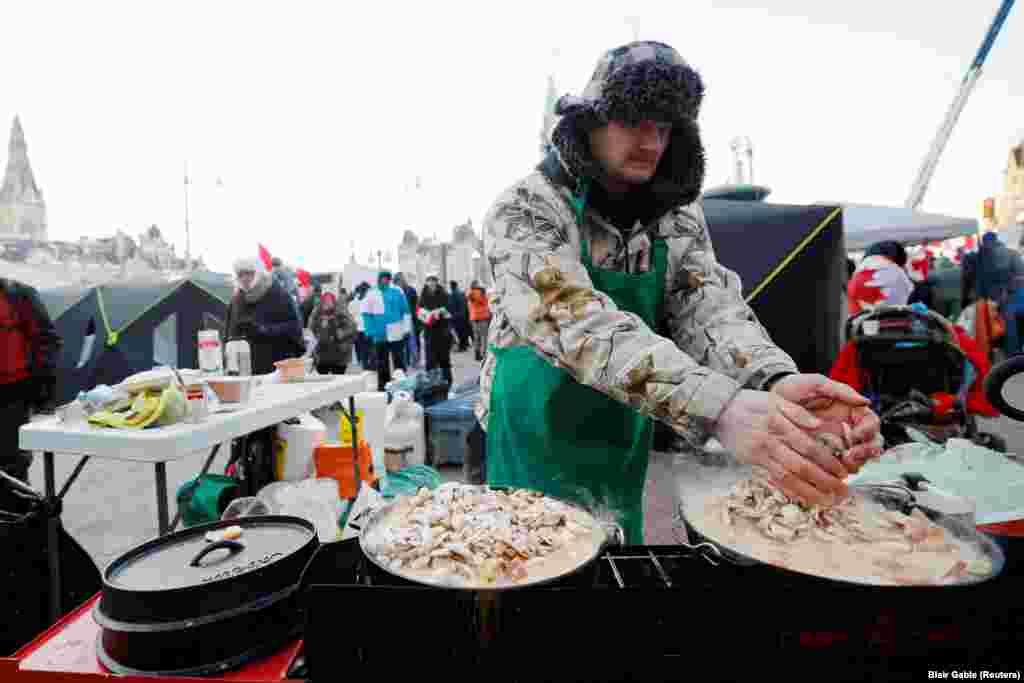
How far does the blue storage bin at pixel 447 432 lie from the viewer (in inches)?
215

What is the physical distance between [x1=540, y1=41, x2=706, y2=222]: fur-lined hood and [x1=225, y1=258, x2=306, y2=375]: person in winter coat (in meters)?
5.49

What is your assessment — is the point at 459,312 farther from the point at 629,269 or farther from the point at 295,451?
the point at 629,269

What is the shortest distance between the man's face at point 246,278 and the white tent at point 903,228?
7.72 metres

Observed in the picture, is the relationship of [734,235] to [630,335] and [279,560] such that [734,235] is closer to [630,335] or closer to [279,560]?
[630,335]

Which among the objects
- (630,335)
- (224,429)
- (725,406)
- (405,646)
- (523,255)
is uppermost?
(523,255)

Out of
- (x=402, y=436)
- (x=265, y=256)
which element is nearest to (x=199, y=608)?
(x=402, y=436)

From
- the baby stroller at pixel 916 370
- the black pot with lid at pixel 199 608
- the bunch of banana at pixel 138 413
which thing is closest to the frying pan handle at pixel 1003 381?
the black pot with lid at pixel 199 608

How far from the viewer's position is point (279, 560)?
38.6 inches

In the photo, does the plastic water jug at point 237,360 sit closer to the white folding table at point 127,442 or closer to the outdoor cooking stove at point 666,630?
the white folding table at point 127,442

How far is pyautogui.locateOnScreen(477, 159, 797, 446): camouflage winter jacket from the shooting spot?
3.42ft

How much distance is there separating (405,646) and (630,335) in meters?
0.64

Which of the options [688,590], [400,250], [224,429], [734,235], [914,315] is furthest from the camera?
[400,250]

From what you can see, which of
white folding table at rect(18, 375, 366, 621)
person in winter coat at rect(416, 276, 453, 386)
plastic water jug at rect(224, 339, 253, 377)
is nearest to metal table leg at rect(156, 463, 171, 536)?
white folding table at rect(18, 375, 366, 621)

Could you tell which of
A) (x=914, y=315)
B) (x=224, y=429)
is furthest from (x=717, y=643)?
(x=914, y=315)
